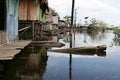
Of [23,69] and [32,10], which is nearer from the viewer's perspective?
[23,69]

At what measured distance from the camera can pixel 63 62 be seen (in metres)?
15.9

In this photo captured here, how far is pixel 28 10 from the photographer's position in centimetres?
2748

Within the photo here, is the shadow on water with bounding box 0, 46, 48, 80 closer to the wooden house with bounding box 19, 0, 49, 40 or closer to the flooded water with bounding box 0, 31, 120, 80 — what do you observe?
the flooded water with bounding box 0, 31, 120, 80

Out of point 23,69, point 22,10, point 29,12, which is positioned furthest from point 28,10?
point 23,69

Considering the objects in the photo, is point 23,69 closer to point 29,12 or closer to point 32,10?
point 29,12

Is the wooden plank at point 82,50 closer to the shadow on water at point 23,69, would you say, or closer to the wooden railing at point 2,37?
the shadow on water at point 23,69

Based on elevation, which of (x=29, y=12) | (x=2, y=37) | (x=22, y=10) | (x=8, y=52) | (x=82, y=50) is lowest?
(x=82, y=50)

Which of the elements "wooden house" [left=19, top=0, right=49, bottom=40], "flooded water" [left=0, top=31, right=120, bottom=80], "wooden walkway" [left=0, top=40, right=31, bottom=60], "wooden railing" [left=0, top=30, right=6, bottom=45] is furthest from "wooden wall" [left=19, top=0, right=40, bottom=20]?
"wooden walkway" [left=0, top=40, right=31, bottom=60]

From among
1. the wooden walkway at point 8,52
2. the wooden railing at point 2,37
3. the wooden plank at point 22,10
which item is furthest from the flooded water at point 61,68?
→ the wooden plank at point 22,10

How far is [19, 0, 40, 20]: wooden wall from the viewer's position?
27141 millimetres

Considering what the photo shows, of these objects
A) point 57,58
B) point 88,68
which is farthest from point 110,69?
point 57,58

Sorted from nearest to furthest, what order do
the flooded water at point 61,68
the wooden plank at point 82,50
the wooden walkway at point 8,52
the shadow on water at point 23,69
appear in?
1. the wooden walkway at point 8,52
2. the shadow on water at point 23,69
3. the flooded water at point 61,68
4. the wooden plank at point 82,50

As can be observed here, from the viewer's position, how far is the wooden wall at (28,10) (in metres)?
27.1

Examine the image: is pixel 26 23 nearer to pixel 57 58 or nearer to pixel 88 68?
pixel 57 58
